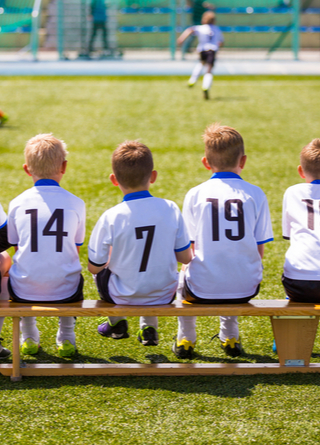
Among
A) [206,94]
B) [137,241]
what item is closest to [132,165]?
[137,241]

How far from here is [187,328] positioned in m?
2.92

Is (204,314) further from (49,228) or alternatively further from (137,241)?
(49,228)

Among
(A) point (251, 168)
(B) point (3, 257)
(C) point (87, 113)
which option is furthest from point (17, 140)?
(B) point (3, 257)

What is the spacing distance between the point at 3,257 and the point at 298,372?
162 cm

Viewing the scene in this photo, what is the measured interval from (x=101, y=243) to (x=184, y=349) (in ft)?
2.49

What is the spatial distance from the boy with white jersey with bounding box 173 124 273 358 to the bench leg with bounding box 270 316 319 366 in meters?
0.22

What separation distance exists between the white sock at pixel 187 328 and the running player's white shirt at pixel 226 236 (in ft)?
0.72

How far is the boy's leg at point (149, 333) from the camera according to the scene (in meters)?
2.96

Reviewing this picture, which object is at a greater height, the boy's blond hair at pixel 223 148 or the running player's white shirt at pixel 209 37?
the running player's white shirt at pixel 209 37

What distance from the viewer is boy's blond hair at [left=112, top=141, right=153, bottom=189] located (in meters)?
2.67

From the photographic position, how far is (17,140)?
8203mm

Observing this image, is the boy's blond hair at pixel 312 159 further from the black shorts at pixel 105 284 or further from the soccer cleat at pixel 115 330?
the soccer cleat at pixel 115 330

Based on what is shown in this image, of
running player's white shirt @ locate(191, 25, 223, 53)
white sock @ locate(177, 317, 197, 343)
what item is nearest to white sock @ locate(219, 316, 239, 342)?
white sock @ locate(177, 317, 197, 343)

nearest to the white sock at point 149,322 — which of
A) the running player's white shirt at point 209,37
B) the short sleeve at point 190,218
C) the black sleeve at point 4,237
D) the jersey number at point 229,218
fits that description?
the short sleeve at point 190,218
